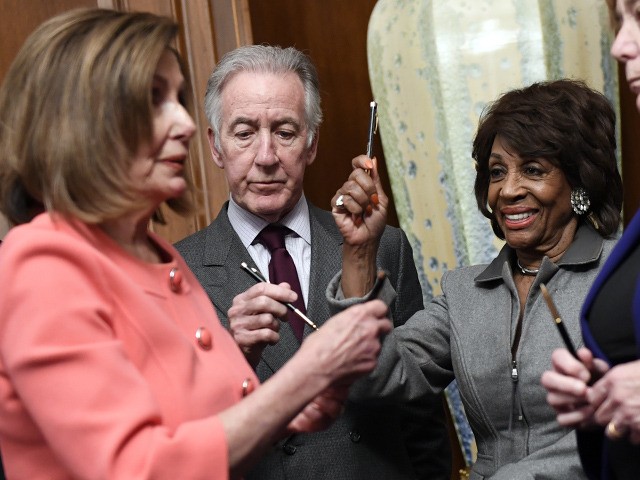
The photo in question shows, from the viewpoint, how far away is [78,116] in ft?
4.18

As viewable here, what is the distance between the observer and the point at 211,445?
122 centimetres

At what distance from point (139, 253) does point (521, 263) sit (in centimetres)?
106

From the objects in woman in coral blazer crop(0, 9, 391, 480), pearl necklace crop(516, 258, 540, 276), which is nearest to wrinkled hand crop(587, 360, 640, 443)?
woman in coral blazer crop(0, 9, 391, 480)

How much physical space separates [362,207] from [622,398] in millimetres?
804

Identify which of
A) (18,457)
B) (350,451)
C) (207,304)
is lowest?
(350,451)

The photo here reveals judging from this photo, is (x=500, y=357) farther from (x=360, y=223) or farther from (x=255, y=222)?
(x=255, y=222)

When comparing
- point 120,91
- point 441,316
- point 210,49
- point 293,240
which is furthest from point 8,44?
point 120,91

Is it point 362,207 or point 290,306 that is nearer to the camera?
point 290,306

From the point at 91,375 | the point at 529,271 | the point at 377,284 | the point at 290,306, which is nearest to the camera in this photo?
the point at 91,375

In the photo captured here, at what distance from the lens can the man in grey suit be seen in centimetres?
206

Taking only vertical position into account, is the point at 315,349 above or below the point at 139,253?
below

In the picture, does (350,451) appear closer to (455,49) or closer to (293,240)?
(293,240)

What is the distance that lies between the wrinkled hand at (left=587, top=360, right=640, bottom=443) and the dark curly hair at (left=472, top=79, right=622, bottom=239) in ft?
2.64

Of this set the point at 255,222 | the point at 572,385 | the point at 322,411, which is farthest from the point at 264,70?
the point at 572,385
